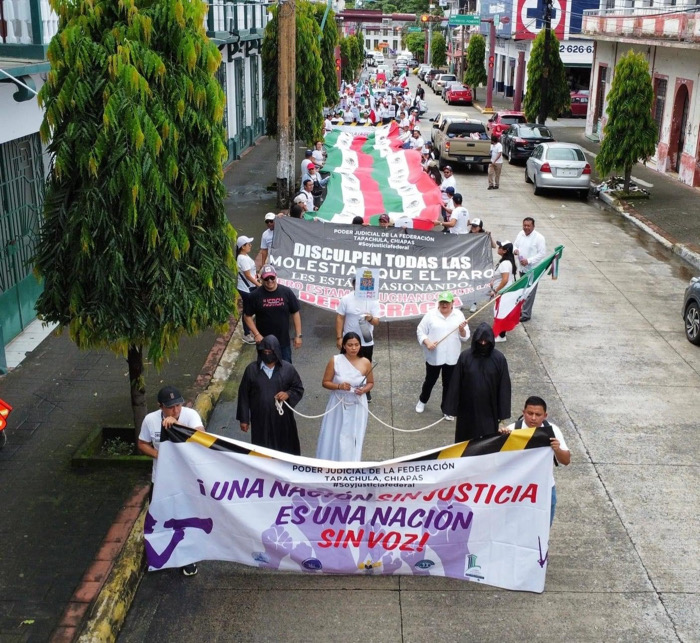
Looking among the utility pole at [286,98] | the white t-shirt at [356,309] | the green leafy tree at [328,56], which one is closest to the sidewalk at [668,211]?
the utility pole at [286,98]

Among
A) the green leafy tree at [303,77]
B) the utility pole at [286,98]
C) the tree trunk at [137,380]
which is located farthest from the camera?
the green leafy tree at [303,77]

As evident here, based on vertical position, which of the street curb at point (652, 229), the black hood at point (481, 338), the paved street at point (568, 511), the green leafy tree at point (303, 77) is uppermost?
the green leafy tree at point (303, 77)

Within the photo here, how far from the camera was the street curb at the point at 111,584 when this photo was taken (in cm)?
598

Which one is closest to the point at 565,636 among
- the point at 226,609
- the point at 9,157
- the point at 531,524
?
the point at 531,524

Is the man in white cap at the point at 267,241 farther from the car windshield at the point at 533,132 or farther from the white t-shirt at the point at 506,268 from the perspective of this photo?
the car windshield at the point at 533,132

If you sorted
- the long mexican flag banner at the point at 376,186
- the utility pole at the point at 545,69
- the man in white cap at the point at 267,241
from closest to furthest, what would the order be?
the man in white cap at the point at 267,241 → the long mexican flag banner at the point at 376,186 → the utility pole at the point at 545,69

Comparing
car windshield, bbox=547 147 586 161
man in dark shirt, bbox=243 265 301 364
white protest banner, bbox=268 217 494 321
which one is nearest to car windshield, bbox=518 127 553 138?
car windshield, bbox=547 147 586 161

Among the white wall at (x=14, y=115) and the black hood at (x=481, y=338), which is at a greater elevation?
the white wall at (x=14, y=115)

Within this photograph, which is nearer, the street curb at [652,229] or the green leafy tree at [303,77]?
the street curb at [652,229]

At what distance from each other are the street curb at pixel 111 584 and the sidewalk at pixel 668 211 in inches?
554

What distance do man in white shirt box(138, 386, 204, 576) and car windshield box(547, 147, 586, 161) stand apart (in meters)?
20.6

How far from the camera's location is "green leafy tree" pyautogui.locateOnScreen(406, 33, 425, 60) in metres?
142

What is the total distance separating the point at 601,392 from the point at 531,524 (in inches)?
183

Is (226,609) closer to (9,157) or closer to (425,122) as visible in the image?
(9,157)
